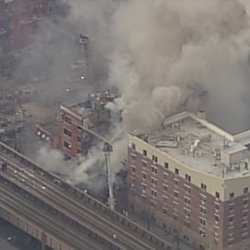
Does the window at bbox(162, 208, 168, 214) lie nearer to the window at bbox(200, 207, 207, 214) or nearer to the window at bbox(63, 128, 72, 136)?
the window at bbox(200, 207, 207, 214)

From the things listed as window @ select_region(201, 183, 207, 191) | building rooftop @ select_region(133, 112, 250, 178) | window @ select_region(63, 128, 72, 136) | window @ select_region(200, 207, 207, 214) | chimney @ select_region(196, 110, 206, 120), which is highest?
chimney @ select_region(196, 110, 206, 120)

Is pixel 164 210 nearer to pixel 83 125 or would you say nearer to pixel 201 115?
pixel 201 115

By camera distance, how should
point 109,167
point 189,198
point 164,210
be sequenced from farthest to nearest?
point 109,167 → point 164,210 → point 189,198

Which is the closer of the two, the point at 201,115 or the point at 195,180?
the point at 195,180

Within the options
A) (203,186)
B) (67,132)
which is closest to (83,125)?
(67,132)

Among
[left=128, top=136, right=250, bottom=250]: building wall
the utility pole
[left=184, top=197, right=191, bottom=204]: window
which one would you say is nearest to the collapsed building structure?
the utility pole

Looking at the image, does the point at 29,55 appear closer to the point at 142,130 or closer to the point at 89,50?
the point at 89,50

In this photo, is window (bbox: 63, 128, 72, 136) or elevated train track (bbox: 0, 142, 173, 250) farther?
window (bbox: 63, 128, 72, 136)
